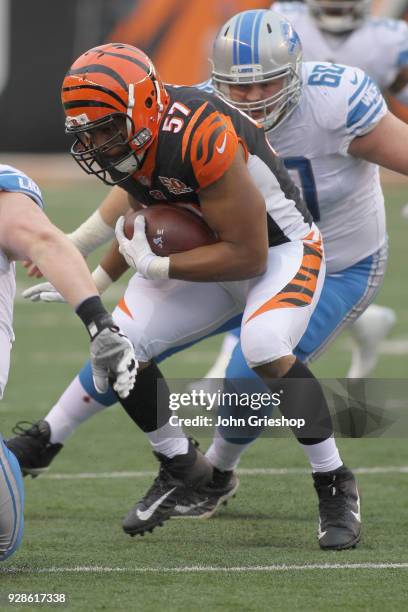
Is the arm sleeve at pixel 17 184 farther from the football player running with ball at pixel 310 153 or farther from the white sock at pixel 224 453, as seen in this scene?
→ the white sock at pixel 224 453

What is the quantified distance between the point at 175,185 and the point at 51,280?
72cm

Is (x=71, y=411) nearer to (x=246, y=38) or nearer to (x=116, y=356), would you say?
(x=116, y=356)

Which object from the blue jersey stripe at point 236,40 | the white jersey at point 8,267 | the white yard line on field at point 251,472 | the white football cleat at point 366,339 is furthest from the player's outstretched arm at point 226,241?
the white football cleat at point 366,339

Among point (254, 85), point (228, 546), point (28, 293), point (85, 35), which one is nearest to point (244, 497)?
point (228, 546)

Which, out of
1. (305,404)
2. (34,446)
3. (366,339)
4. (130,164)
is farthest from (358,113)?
(366,339)

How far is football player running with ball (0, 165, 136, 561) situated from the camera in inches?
125

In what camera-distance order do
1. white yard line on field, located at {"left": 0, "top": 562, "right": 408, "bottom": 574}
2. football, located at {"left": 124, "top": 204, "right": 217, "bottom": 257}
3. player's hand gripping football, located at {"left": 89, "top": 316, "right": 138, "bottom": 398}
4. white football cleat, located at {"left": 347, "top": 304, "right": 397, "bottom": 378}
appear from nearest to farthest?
player's hand gripping football, located at {"left": 89, "top": 316, "right": 138, "bottom": 398} → white yard line on field, located at {"left": 0, "top": 562, "right": 408, "bottom": 574} → football, located at {"left": 124, "top": 204, "right": 217, "bottom": 257} → white football cleat, located at {"left": 347, "top": 304, "right": 397, "bottom": 378}

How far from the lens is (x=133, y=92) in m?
→ 3.65

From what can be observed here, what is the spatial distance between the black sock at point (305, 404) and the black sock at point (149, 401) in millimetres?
394

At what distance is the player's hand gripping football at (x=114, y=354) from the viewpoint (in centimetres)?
316

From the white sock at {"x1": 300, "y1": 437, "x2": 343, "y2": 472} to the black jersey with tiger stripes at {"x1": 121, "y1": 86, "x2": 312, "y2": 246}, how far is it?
0.72 metres

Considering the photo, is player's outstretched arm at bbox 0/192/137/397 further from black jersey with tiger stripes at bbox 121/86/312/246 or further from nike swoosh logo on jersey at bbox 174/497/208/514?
nike swoosh logo on jersey at bbox 174/497/208/514

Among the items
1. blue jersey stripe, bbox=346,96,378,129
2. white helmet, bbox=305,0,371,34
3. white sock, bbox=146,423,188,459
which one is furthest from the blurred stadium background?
white helmet, bbox=305,0,371,34

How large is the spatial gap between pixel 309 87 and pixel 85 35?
12027 millimetres
